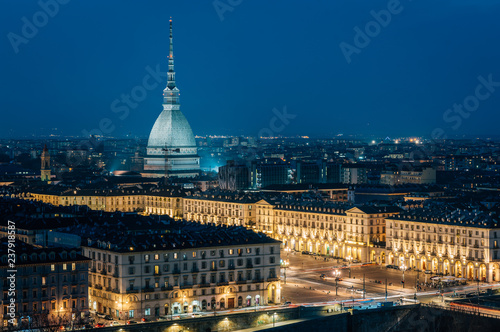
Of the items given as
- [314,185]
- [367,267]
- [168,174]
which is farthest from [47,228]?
[168,174]

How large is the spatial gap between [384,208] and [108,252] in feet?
109

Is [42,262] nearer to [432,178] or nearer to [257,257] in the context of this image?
[257,257]

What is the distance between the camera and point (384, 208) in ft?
286

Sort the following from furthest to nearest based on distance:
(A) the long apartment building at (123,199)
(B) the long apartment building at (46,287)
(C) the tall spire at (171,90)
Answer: (C) the tall spire at (171,90), (A) the long apartment building at (123,199), (B) the long apartment building at (46,287)

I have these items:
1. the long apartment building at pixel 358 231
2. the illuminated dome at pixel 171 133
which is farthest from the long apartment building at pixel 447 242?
the illuminated dome at pixel 171 133

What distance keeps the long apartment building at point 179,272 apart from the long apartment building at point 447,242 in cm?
1642

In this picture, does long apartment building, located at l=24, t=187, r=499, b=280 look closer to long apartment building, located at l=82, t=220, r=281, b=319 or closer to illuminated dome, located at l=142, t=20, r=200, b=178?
long apartment building, located at l=82, t=220, r=281, b=319

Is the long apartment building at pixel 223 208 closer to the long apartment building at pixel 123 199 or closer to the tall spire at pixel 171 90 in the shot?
the long apartment building at pixel 123 199

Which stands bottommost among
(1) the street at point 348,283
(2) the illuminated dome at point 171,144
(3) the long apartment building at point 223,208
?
(1) the street at point 348,283

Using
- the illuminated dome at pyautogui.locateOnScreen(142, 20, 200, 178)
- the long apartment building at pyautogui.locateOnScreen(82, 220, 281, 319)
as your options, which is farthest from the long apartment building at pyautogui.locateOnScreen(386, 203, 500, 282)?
the illuminated dome at pyautogui.locateOnScreen(142, 20, 200, 178)

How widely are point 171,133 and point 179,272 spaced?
100899 millimetres

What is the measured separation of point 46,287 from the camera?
183ft

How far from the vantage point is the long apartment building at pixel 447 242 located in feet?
240

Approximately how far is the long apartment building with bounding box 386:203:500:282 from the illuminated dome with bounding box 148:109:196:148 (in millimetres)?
81245
